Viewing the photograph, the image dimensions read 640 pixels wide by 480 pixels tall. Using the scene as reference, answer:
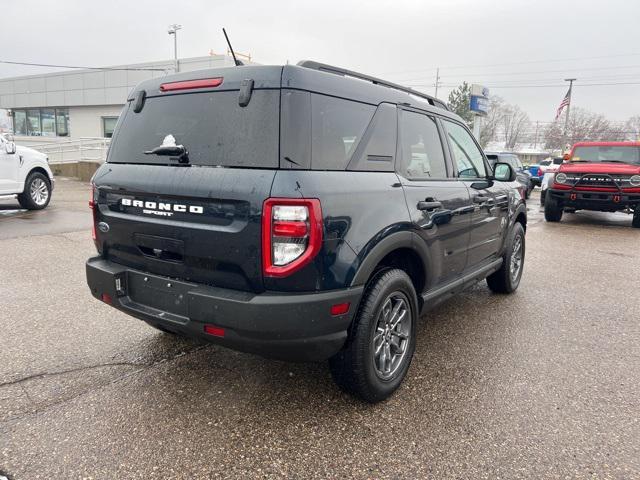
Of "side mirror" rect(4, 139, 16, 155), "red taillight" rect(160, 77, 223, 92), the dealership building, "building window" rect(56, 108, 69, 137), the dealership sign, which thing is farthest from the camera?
"building window" rect(56, 108, 69, 137)

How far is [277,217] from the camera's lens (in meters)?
2.22

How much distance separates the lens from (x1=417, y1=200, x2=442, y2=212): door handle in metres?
3.04

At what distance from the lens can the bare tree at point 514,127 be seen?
86625 mm

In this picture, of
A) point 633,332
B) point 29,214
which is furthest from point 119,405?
point 29,214

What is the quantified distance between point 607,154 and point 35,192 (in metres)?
13.4

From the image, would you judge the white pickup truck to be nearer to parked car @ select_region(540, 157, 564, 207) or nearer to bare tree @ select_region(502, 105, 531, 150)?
parked car @ select_region(540, 157, 564, 207)

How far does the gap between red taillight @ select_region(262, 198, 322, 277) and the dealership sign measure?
24.3m

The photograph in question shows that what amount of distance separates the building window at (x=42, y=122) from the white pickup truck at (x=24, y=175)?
77.2ft

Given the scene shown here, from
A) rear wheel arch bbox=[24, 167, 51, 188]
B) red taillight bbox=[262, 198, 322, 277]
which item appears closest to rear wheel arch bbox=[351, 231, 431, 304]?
red taillight bbox=[262, 198, 322, 277]

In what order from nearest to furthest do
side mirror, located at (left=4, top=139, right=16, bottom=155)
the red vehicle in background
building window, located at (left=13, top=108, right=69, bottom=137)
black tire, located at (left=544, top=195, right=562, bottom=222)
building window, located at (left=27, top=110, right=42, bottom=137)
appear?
side mirror, located at (left=4, top=139, right=16, bottom=155)
the red vehicle in background
black tire, located at (left=544, top=195, right=562, bottom=222)
building window, located at (left=13, top=108, right=69, bottom=137)
building window, located at (left=27, top=110, right=42, bottom=137)

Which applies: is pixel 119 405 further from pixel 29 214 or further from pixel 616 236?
pixel 616 236

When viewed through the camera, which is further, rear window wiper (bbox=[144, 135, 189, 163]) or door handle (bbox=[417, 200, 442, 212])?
door handle (bbox=[417, 200, 442, 212])

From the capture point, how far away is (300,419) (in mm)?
2639

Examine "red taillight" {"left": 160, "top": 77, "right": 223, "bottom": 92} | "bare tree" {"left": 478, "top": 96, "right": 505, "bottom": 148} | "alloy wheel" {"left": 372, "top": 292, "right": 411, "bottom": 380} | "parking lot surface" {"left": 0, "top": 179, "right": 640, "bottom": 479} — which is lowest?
"parking lot surface" {"left": 0, "top": 179, "right": 640, "bottom": 479}
